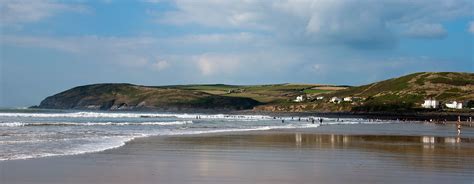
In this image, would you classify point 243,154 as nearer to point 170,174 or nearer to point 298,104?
point 170,174

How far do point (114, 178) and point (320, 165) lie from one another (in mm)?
7343

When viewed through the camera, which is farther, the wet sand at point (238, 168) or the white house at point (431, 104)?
the white house at point (431, 104)

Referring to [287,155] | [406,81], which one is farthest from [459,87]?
[287,155]

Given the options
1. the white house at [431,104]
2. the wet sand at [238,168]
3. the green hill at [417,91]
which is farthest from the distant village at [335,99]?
the wet sand at [238,168]

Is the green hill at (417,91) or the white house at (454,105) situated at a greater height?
the green hill at (417,91)

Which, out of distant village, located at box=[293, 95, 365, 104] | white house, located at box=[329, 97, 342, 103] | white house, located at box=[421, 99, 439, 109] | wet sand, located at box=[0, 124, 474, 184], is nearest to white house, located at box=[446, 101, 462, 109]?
white house, located at box=[421, 99, 439, 109]

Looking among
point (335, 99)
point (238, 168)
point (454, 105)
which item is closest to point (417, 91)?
point (335, 99)

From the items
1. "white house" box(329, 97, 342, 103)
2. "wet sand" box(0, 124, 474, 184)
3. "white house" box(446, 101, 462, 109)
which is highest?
"white house" box(329, 97, 342, 103)

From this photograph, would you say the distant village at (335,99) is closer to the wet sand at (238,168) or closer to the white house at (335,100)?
the white house at (335,100)

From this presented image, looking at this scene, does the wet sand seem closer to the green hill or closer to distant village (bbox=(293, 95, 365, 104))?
the green hill

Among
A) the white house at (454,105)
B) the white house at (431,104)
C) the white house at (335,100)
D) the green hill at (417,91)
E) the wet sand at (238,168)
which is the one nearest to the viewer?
the wet sand at (238,168)

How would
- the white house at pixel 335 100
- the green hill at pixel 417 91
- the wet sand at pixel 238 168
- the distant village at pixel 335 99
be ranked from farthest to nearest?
the white house at pixel 335 100 → the distant village at pixel 335 99 → the green hill at pixel 417 91 → the wet sand at pixel 238 168

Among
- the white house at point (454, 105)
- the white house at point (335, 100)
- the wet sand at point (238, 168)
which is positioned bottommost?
the wet sand at point (238, 168)

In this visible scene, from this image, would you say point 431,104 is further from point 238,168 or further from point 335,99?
point 238,168
